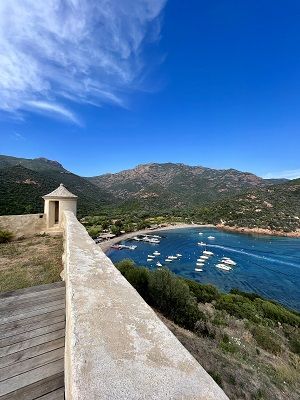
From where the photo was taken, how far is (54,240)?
8367mm

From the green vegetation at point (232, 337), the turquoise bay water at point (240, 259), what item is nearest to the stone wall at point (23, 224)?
the green vegetation at point (232, 337)

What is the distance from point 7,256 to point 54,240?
1902 millimetres

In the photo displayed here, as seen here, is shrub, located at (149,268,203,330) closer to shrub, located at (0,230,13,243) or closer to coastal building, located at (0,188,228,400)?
shrub, located at (0,230,13,243)

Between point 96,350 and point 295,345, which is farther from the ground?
point 96,350

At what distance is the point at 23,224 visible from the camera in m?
9.39

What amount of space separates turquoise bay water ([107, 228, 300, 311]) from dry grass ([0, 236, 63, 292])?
88.4 ft

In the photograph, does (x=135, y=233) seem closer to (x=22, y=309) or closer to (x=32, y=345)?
(x=22, y=309)

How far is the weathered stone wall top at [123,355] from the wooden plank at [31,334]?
468 mm

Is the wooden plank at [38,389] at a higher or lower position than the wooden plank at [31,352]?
lower

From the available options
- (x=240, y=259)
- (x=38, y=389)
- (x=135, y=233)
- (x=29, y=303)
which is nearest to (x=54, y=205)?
(x=29, y=303)

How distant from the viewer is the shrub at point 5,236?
845cm

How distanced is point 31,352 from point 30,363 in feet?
0.48

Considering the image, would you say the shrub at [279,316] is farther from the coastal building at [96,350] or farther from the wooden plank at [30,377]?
the wooden plank at [30,377]

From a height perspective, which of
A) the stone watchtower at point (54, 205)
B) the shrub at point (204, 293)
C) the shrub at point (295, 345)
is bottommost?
the shrub at point (204, 293)
